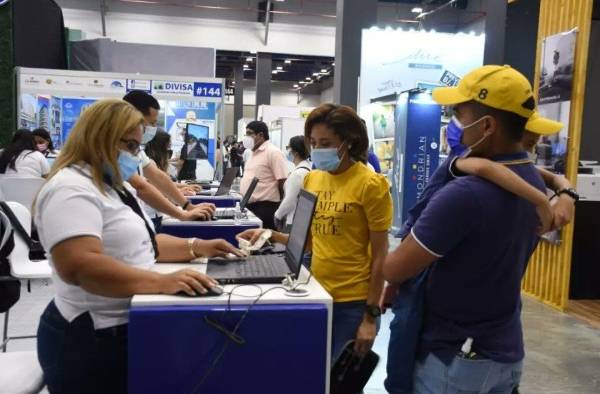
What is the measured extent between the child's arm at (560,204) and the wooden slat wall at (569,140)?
3.35 m

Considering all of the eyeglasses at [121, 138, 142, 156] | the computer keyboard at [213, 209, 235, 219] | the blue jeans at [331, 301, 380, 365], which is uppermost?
the eyeglasses at [121, 138, 142, 156]

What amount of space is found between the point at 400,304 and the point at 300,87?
92.3 feet

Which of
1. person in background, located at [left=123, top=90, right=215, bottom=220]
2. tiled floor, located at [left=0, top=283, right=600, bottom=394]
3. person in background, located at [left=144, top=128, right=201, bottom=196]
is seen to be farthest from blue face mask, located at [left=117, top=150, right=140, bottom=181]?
person in background, located at [left=144, top=128, right=201, bottom=196]

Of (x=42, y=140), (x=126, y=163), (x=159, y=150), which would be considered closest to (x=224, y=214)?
(x=159, y=150)

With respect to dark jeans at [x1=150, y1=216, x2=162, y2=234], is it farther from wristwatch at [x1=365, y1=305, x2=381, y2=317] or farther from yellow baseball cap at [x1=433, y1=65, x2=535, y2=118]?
yellow baseball cap at [x1=433, y1=65, x2=535, y2=118]

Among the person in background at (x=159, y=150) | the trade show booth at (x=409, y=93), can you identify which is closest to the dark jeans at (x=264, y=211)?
the person in background at (x=159, y=150)

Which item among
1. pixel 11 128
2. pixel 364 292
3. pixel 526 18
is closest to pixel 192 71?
pixel 11 128

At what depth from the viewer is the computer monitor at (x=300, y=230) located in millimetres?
1627

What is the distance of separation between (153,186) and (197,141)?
5.07 m

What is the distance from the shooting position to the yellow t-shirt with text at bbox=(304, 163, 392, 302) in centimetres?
188

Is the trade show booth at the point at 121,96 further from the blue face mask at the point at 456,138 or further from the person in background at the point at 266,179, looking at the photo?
the blue face mask at the point at 456,138

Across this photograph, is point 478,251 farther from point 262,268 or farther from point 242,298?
point 262,268

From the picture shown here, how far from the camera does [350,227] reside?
1.89m

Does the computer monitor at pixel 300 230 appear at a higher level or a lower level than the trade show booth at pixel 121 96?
lower
